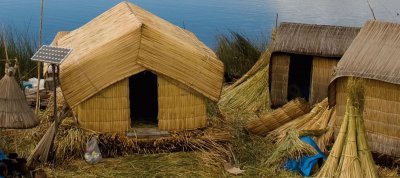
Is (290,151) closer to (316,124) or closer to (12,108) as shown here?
(316,124)

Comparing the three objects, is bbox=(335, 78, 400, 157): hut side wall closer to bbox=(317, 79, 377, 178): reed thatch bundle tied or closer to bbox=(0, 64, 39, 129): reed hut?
bbox=(317, 79, 377, 178): reed thatch bundle tied

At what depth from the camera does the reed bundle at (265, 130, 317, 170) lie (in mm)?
7762

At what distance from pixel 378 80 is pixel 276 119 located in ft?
6.52

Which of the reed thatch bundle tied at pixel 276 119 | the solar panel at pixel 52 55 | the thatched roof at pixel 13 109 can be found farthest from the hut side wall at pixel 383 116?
the thatched roof at pixel 13 109

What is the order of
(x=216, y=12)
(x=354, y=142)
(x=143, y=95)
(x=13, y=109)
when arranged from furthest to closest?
1. (x=216, y=12)
2. (x=143, y=95)
3. (x=13, y=109)
4. (x=354, y=142)

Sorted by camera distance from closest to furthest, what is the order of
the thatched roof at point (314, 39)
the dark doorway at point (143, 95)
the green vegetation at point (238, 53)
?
the dark doorway at point (143, 95) < the thatched roof at point (314, 39) < the green vegetation at point (238, 53)

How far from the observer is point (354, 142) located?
6816 mm

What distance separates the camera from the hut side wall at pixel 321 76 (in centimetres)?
991

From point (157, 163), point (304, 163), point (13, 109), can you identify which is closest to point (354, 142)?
point (304, 163)

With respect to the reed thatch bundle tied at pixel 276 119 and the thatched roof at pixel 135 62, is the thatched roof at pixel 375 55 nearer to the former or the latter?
the reed thatch bundle tied at pixel 276 119

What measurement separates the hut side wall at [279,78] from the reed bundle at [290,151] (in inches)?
97.7

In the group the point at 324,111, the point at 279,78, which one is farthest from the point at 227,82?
the point at 324,111

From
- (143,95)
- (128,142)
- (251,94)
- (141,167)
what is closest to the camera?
(141,167)

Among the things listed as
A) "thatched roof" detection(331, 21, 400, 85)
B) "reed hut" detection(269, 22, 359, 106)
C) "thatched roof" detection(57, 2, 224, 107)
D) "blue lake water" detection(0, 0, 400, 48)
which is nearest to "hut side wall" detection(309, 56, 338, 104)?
"reed hut" detection(269, 22, 359, 106)
